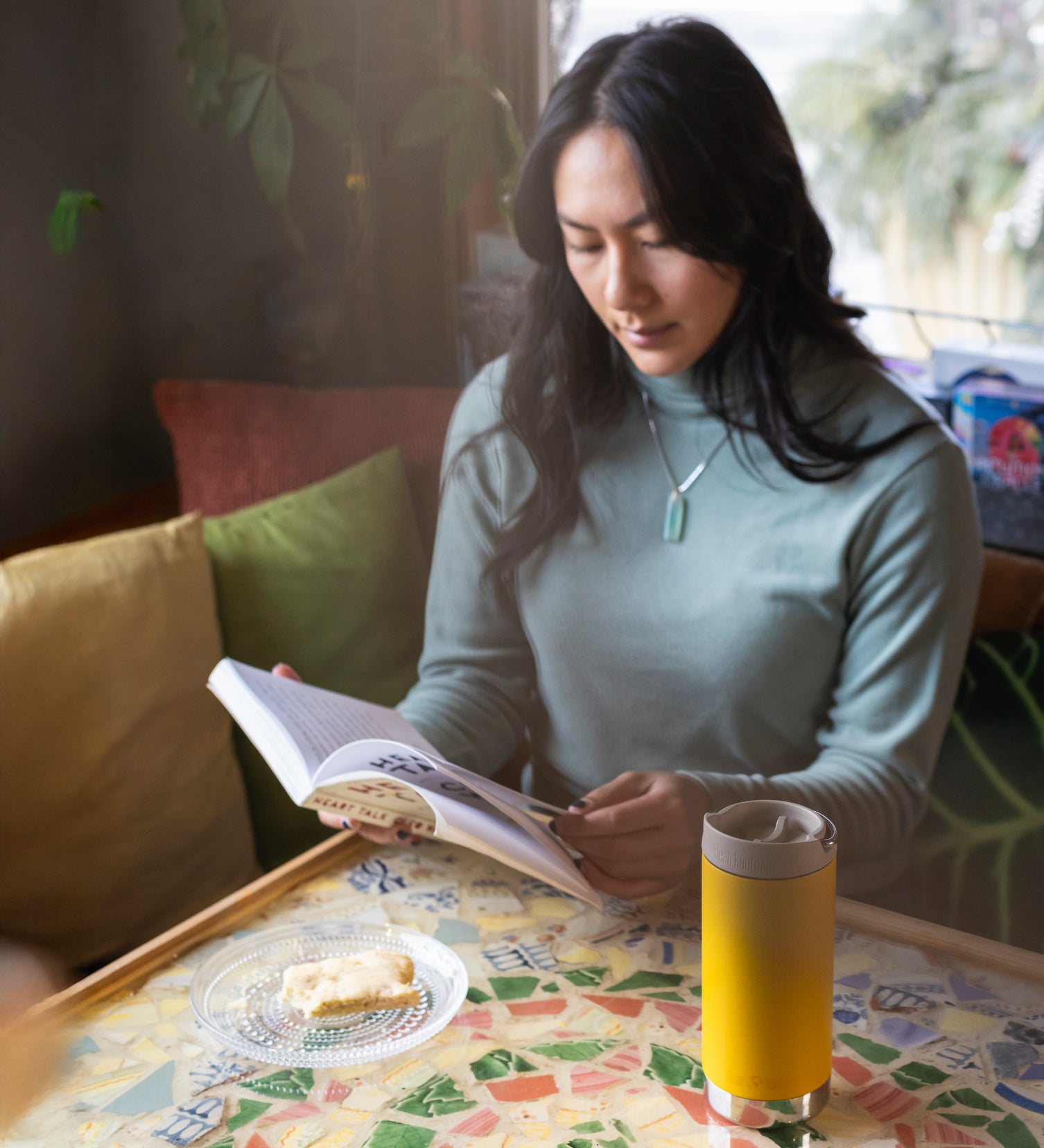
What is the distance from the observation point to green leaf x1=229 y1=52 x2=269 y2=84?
1606mm

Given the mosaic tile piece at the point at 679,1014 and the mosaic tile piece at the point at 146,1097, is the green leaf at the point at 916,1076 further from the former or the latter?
the mosaic tile piece at the point at 146,1097

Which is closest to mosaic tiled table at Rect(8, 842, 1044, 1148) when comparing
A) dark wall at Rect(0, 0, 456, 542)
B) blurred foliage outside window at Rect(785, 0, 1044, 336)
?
Result: dark wall at Rect(0, 0, 456, 542)

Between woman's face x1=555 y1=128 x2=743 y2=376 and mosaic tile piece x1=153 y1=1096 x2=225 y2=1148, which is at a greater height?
woman's face x1=555 y1=128 x2=743 y2=376

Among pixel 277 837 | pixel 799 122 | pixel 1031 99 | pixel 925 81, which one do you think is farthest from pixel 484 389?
pixel 925 81

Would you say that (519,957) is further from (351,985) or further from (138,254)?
(138,254)

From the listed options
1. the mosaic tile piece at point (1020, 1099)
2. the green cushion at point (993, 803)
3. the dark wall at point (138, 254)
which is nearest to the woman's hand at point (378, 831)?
the mosaic tile piece at point (1020, 1099)

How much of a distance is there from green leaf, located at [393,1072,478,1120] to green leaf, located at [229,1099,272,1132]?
0.08 metres

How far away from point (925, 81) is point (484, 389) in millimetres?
2339

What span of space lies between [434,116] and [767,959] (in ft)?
4.12

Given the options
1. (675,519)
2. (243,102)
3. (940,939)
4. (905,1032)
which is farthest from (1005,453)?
(243,102)

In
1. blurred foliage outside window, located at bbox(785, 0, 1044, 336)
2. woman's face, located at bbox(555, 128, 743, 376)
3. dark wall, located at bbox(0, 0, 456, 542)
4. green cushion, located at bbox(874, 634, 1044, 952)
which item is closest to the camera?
woman's face, located at bbox(555, 128, 743, 376)

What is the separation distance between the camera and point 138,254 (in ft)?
5.42

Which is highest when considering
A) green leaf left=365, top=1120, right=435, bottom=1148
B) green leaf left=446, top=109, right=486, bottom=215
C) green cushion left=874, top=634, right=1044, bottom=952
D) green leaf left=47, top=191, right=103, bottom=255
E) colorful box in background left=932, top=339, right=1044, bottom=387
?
green leaf left=446, top=109, right=486, bottom=215

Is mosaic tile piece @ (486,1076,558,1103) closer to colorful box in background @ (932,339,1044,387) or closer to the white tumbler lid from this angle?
the white tumbler lid
